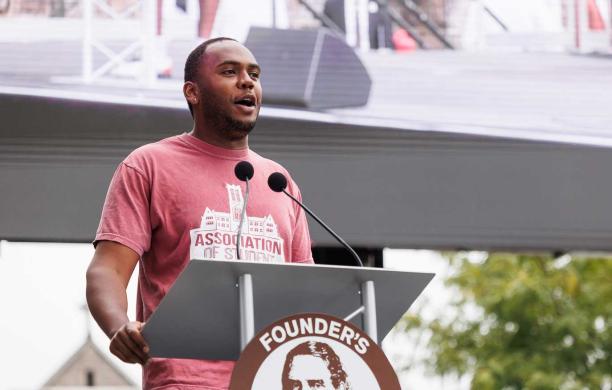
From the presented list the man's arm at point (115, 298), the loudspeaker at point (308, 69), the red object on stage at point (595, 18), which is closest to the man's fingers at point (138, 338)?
the man's arm at point (115, 298)

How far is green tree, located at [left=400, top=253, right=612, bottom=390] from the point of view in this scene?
1135 cm

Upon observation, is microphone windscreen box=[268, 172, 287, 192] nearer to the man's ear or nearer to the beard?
the beard

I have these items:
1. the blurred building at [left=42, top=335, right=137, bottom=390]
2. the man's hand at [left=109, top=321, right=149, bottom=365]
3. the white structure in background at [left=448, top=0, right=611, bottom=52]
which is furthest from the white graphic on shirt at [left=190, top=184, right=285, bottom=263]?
the blurred building at [left=42, top=335, right=137, bottom=390]

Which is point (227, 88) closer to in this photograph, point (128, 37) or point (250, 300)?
point (250, 300)

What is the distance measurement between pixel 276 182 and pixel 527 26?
2.41 m

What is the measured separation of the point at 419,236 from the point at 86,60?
1269 mm

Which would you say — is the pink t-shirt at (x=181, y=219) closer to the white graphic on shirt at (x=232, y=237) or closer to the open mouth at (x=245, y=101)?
the white graphic on shirt at (x=232, y=237)

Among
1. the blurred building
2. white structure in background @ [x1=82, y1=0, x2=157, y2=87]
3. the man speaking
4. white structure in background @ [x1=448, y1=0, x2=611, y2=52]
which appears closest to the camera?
the man speaking

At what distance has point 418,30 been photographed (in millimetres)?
4898

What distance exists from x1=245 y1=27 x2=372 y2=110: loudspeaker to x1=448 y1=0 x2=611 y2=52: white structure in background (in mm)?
484

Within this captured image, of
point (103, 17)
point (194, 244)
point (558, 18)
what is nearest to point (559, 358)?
point (558, 18)

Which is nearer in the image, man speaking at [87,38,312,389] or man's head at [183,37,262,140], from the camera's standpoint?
man speaking at [87,38,312,389]

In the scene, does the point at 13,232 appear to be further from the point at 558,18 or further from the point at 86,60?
the point at 558,18

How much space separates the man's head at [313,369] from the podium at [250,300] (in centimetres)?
9
